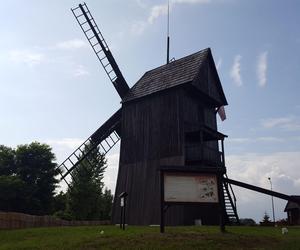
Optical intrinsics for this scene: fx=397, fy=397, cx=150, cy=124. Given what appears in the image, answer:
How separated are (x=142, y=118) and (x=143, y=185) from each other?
5.19m

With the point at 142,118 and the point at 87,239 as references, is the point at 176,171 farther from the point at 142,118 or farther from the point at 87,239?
the point at 142,118

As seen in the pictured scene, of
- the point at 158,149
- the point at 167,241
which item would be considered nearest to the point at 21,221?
the point at 158,149

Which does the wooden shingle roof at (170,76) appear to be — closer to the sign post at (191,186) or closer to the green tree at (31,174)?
the sign post at (191,186)

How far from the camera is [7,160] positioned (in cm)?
3891

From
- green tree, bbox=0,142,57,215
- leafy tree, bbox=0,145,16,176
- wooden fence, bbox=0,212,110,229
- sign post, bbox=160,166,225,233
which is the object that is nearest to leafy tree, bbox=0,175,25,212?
green tree, bbox=0,142,57,215

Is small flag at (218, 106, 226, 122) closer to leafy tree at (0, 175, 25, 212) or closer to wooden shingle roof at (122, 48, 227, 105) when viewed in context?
Result: wooden shingle roof at (122, 48, 227, 105)

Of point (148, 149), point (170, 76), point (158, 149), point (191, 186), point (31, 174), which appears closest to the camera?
point (191, 186)

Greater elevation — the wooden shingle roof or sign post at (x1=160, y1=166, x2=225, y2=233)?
the wooden shingle roof

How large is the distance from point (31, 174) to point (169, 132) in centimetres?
1706

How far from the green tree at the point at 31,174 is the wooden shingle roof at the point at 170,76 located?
12.2 metres

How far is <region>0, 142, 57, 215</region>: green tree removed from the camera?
118 feet

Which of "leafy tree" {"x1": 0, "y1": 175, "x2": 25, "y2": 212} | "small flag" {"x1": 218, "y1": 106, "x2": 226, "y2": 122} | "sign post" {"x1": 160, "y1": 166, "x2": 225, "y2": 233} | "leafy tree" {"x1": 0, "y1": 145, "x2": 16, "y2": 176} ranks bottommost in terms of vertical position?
"sign post" {"x1": 160, "y1": 166, "x2": 225, "y2": 233}

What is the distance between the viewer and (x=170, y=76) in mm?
30406

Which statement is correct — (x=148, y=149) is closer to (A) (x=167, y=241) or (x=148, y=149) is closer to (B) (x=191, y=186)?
(B) (x=191, y=186)
